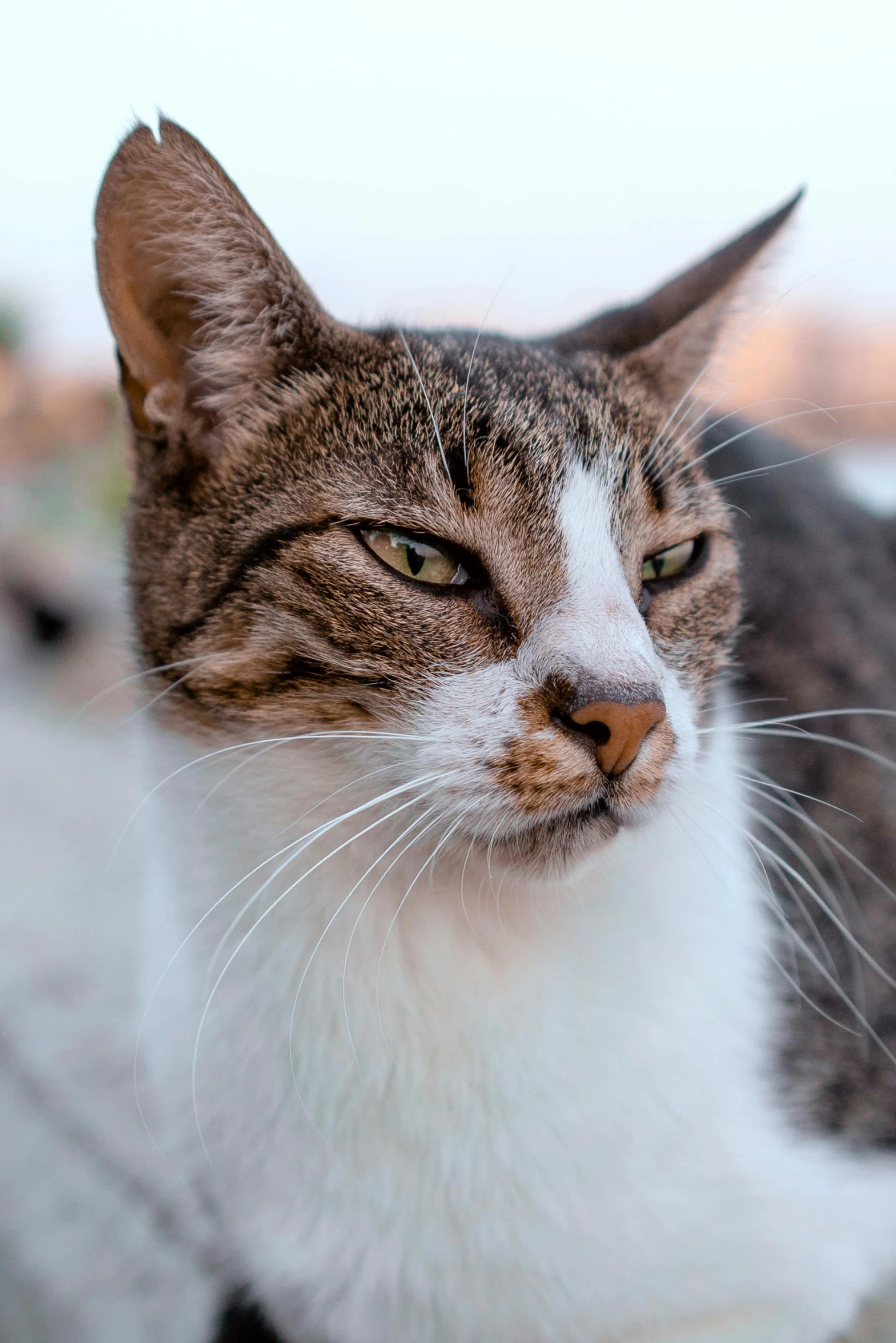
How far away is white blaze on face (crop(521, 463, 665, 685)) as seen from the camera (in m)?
0.70

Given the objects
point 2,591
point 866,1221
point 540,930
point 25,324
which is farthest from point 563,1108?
point 2,591

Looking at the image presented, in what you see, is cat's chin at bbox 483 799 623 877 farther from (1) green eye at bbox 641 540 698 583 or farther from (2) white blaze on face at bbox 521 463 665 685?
(1) green eye at bbox 641 540 698 583

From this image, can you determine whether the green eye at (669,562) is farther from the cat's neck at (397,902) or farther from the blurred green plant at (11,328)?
the blurred green plant at (11,328)

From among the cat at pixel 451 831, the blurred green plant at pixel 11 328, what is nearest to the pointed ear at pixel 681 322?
the cat at pixel 451 831

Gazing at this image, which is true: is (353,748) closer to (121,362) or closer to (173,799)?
(173,799)

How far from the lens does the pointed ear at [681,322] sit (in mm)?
896

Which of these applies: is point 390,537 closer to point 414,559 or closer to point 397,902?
point 414,559

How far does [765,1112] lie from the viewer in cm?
94

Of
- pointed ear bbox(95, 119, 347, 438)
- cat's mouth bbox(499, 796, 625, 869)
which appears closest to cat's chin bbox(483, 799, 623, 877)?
cat's mouth bbox(499, 796, 625, 869)

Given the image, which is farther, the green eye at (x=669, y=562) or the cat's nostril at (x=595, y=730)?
the green eye at (x=669, y=562)

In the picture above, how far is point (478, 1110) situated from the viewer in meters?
0.85

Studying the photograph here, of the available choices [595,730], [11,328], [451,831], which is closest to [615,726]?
[595,730]

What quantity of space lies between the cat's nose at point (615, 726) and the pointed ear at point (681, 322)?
1.38 feet

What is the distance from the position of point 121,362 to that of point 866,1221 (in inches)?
39.6
